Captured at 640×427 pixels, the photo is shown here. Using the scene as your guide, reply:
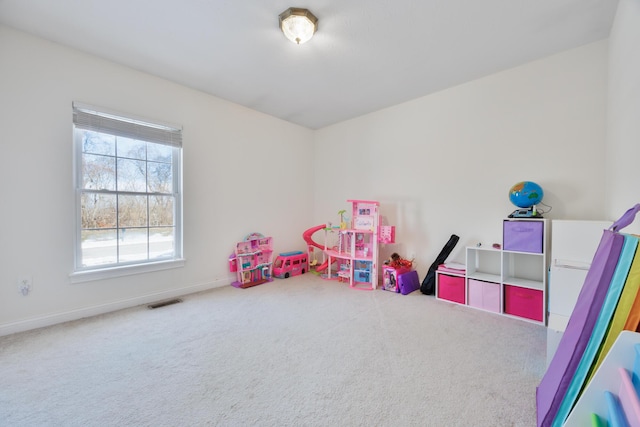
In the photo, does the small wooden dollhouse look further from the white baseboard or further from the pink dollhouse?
the pink dollhouse

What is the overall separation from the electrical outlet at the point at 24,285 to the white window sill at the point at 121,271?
0.26 meters

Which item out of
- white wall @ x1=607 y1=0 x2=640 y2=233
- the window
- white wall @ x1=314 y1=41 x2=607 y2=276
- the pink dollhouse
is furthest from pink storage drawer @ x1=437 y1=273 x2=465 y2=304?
the window

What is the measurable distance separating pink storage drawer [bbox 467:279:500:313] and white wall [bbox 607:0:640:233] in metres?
1.12

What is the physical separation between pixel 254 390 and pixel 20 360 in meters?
1.70

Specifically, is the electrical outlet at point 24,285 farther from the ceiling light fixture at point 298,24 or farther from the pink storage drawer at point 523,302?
the pink storage drawer at point 523,302

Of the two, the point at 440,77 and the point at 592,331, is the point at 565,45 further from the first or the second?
the point at 592,331

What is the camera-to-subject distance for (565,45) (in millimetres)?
2453

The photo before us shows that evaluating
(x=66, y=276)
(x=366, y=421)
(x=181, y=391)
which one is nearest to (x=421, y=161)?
(x=366, y=421)

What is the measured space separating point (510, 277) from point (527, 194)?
Answer: 919 mm

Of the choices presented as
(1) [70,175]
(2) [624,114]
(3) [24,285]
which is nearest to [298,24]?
(2) [624,114]

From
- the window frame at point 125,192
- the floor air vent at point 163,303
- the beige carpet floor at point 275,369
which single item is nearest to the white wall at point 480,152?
the beige carpet floor at point 275,369

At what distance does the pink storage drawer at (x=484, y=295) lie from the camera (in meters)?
2.72

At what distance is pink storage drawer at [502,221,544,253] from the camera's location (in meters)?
2.49

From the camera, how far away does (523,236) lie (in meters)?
2.56
